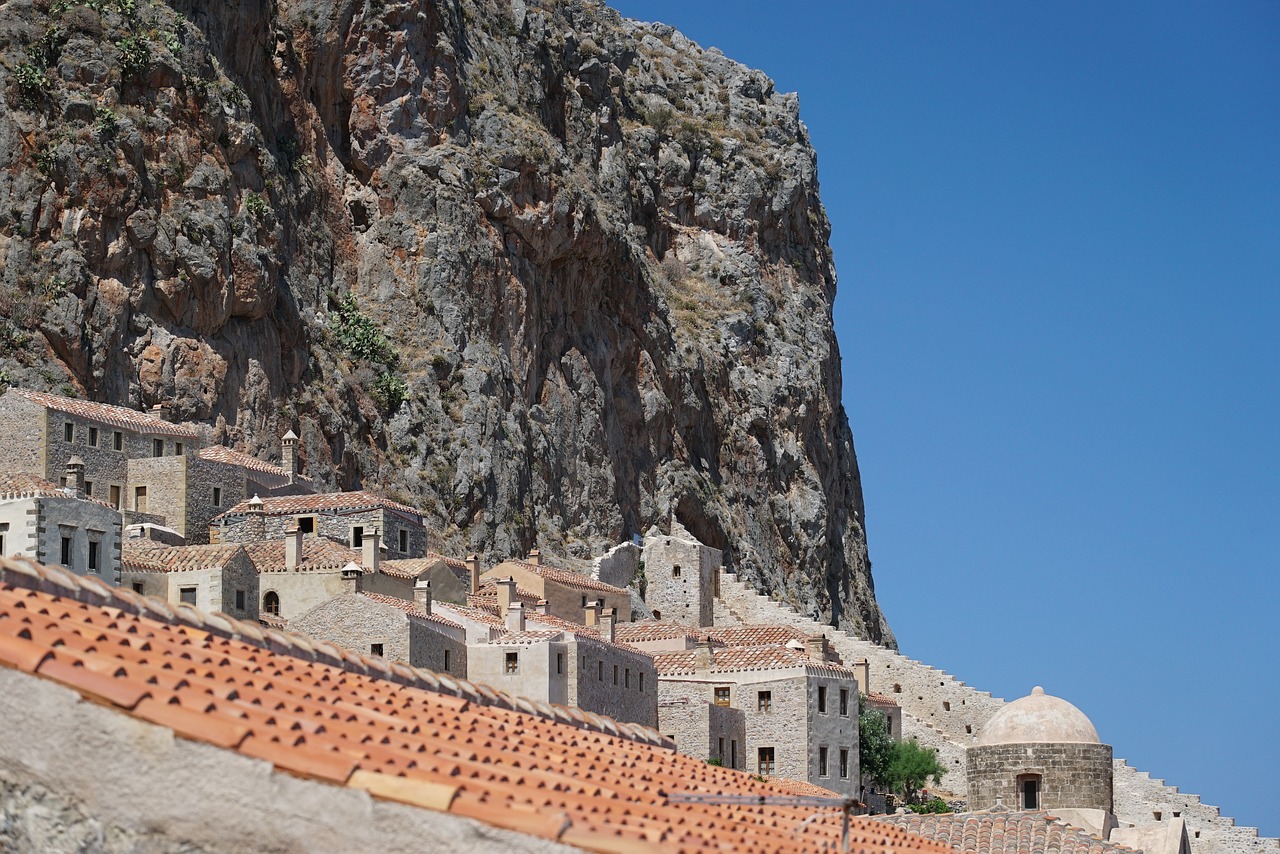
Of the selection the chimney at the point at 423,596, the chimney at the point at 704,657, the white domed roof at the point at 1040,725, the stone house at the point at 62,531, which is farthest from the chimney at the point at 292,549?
the white domed roof at the point at 1040,725

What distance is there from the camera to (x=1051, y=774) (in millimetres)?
40531

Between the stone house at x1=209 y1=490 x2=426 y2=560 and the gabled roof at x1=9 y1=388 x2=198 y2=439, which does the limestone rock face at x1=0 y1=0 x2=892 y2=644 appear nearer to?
the gabled roof at x1=9 y1=388 x2=198 y2=439

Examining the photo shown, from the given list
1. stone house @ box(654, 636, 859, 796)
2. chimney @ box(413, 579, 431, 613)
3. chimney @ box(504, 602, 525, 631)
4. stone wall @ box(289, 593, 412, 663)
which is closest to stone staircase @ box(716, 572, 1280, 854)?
stone house @ box(654, 636, 859, 796)

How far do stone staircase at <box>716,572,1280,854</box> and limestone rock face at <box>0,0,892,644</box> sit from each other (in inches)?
449

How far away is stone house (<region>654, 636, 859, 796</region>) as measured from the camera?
2339 inches

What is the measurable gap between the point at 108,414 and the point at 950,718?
118 feet

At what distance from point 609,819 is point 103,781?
3356 millimetres

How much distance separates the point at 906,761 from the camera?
68.8 m

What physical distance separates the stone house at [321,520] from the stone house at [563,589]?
7036 mm

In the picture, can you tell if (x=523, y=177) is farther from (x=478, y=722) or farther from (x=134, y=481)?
(x=478, y=722)

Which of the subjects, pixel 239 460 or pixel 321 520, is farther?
pixel 239 460

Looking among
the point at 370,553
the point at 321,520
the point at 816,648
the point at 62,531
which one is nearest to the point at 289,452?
the point at 321,520

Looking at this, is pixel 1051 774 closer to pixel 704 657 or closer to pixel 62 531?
pixel 704 657

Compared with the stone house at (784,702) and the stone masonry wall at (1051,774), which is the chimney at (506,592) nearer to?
the stone house at (784,702)
